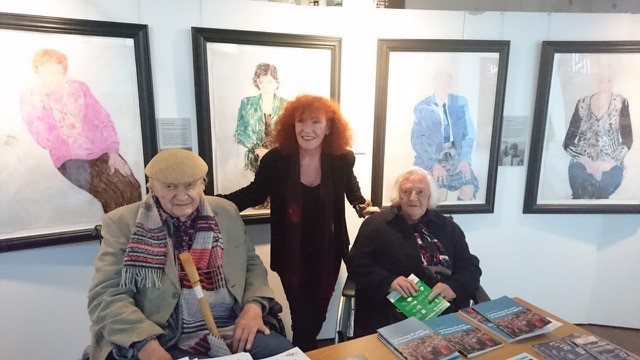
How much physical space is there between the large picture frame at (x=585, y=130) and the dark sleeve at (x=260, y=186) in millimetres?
1652

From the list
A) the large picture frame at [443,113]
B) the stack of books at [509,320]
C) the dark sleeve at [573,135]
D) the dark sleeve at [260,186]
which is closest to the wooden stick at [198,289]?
the dark sleeve at [260,186]

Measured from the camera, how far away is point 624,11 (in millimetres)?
2412

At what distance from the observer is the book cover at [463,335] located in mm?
1258

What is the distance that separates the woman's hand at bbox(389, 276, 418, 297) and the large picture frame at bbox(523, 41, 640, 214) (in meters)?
1.26

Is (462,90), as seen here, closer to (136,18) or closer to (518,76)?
(518,76)

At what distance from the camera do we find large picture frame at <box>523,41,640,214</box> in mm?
2242

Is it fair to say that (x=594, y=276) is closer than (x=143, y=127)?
No

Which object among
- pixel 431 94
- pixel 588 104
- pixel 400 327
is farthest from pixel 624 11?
pixel 400 327

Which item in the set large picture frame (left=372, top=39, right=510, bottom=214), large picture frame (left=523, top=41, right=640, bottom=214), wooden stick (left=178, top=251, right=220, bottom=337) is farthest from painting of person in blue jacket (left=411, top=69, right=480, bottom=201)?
wooden stick (left=178, top=251, right=220, bottom=337)

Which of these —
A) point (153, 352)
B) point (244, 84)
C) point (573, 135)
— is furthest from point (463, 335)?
point (573, 135)

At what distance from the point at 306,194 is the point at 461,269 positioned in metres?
0.84

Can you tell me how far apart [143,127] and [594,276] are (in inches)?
121

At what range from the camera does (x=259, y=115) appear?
206 centimetres

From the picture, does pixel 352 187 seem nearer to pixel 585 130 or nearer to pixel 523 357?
pixel 523 357
